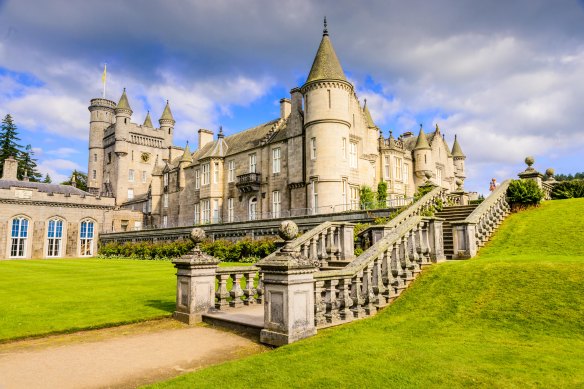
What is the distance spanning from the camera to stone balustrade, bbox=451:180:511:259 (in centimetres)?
1254

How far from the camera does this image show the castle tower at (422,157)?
42281 mm

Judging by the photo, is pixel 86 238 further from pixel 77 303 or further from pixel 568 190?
pixel 568 190

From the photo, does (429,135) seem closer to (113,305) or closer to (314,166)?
(314,166)

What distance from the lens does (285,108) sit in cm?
3722

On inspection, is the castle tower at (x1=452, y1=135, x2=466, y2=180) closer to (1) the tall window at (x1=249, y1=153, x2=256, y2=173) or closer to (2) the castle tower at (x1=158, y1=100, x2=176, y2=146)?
(1) the tall window at (x1=249, y1=153, x2=256, y2=173)

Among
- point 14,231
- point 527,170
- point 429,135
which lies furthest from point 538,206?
point 14,231

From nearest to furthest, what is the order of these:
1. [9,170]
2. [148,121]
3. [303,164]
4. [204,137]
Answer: [303,164], [204,137], [9,170], [148,121]

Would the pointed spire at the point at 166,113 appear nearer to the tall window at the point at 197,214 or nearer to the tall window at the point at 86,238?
the tall window at the point at 86,238

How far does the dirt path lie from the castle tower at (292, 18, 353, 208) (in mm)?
22484

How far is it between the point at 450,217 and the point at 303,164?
17372mm

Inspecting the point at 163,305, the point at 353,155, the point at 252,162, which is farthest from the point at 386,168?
the point at 163,305

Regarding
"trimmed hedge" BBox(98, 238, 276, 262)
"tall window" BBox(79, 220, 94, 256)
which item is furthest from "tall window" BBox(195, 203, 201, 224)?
"tall window" BBox(79, 220, 94, 256)

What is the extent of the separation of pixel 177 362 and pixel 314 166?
25.4 meters

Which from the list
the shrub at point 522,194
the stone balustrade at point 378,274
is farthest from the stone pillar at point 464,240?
the shrub at point 522,194
